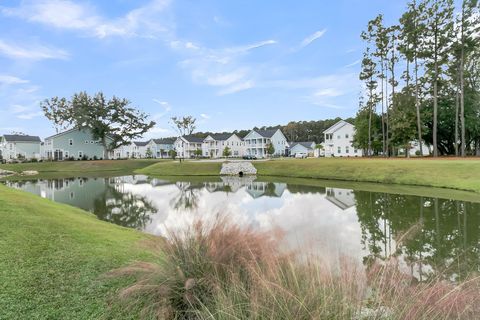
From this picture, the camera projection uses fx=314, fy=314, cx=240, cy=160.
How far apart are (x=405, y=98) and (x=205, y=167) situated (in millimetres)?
28247

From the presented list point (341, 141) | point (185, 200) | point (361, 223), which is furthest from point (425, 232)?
point (341, 141)

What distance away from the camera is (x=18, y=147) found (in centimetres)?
6288

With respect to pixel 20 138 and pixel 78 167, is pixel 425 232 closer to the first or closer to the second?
pixel 78 167

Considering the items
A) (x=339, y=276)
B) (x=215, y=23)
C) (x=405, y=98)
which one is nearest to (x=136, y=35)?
(x=215, y=23)

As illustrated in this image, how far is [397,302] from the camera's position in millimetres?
2451

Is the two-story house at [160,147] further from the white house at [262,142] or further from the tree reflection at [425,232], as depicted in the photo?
the tree reflection at [425,232]

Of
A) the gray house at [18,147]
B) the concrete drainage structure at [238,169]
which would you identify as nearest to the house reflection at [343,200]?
the concrete drainage structure at [238,169]

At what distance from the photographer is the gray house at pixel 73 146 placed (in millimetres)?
60094

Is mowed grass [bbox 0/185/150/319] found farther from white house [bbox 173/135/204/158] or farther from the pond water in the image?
white house [bbox 173/135/204/158]

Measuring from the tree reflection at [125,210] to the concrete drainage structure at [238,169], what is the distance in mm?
21271

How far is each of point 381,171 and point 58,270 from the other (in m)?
27.4

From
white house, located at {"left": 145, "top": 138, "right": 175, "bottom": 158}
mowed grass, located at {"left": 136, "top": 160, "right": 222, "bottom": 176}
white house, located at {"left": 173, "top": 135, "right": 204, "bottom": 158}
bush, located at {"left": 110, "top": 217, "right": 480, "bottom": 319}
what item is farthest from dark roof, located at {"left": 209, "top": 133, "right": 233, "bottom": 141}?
bush, located at {"left": 110, "top": 217, "right": 480, "bottom": 319}

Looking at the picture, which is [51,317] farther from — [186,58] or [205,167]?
[205,167]

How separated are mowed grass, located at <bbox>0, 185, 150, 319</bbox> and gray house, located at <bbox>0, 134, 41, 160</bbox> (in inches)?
2616
